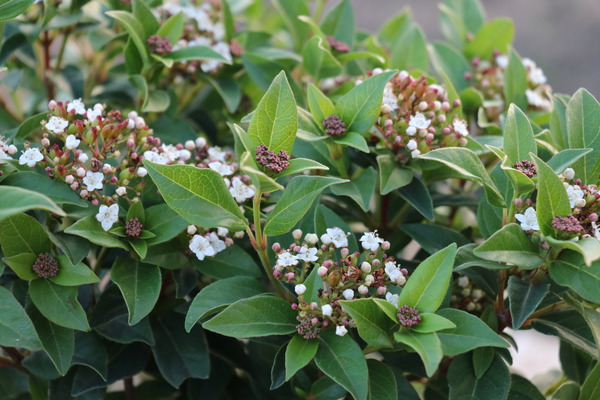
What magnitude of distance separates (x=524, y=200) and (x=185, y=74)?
87 centimetres

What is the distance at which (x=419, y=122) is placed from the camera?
134cm

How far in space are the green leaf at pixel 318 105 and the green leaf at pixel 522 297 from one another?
45 cm

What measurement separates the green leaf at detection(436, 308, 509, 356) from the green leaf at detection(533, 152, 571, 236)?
0.19 meters

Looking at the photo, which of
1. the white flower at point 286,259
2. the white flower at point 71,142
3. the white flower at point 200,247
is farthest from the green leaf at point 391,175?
the white flower at point 71,142

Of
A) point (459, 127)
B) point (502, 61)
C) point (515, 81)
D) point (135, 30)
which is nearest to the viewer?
point (459, 127)

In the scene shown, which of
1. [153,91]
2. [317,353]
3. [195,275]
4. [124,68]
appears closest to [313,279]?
[317,353]

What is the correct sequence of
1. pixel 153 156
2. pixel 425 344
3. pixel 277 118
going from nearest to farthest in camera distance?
pixel 425 344
pixel 277 118
pixel 153 156

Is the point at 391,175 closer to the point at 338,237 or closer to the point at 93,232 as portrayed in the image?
the point at 338,237

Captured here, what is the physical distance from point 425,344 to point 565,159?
0.41 m

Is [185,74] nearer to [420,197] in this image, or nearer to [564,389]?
[420,197]

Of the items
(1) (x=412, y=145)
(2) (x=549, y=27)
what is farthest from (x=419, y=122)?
(2) (x=549, y=27)

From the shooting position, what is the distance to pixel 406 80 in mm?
1391

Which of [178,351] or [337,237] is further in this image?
[178,351]

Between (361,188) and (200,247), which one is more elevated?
(361,188)
